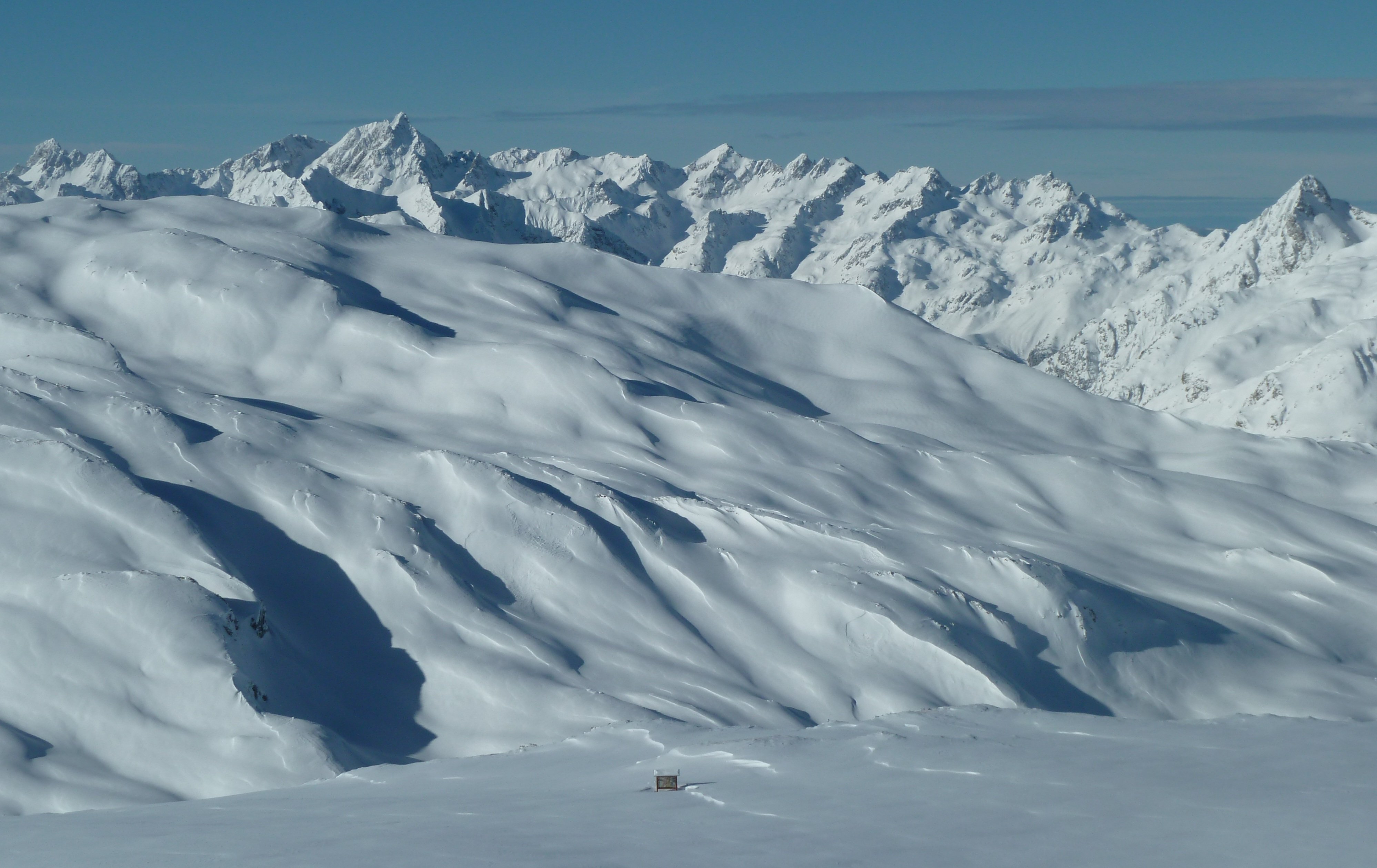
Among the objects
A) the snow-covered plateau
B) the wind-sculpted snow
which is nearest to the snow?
the snow-covered plateau

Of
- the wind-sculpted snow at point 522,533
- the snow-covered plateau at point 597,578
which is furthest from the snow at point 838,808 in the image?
the wind-sculpted snow at point 522,533

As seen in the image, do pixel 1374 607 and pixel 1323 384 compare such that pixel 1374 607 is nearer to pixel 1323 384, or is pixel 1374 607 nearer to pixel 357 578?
pixel 357 578

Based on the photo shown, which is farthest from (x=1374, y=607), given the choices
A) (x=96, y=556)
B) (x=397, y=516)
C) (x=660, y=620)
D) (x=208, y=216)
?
(x=208, y=216)

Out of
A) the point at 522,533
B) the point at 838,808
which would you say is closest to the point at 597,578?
the point at 522,533

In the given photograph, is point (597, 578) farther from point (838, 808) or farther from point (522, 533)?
point (838, 808)

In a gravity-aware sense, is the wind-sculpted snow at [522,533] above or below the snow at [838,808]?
above

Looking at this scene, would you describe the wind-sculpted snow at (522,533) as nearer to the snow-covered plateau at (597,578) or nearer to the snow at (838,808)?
the snow-covered plateau at (597,578)
